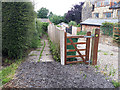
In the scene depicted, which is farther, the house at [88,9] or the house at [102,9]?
the house at [88,9]

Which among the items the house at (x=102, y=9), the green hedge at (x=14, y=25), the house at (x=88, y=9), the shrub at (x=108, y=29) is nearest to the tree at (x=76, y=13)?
the house at (x=88, y=9)

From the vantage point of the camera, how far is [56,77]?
3518mm

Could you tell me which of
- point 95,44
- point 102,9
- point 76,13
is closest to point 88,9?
point 102,9

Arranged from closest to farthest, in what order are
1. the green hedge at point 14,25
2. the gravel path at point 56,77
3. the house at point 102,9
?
the gravel path at point 56,77 → the green hedge at point 14,25 → the house at point 102,9

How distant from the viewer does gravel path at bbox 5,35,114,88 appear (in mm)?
3124

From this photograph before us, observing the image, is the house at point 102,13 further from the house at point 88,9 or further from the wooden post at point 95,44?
the wooden post at point 95,44

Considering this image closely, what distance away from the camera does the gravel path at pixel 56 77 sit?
3124 millimetres

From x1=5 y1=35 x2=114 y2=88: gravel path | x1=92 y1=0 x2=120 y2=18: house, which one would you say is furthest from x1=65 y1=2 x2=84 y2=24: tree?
x1=5 y1=35 x2=114 y2=88: gravel path

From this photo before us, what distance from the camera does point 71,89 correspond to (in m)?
2.98

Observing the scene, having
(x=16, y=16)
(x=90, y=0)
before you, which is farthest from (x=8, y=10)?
(x=90, y=0)

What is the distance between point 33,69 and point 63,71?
1.05 metres

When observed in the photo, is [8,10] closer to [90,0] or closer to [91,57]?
[91,57]

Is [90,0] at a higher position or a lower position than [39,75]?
higher

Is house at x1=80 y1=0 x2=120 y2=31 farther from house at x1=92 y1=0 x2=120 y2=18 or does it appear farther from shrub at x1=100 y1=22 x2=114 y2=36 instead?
shrub at x1=100 y1=22 x2=114 y2=36
